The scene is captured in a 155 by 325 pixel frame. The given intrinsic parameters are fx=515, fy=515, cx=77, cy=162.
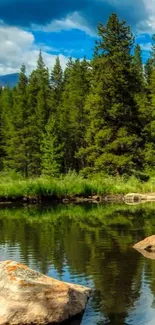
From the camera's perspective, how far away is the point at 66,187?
37375 millimetres

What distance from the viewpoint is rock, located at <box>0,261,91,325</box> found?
8727mm

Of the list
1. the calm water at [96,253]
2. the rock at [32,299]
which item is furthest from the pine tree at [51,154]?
the rock at [32,299]

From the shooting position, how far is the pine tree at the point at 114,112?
165 feet

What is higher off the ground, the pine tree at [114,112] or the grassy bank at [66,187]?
the pine tree at [114,112]

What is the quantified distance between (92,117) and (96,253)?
3693cm

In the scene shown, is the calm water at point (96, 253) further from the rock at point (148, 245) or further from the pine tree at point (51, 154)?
the pine tree at point (51, 154)

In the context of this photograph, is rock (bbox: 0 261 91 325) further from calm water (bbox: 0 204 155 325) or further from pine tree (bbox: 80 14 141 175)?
pine tree (bbox: 80 14 141 175)

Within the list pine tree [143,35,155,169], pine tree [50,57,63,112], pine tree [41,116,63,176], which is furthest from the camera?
pine tree [50,57,63,112]

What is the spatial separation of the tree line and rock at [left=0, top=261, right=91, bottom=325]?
131 ft

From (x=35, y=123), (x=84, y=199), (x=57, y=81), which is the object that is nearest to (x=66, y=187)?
(x=84, y=199)

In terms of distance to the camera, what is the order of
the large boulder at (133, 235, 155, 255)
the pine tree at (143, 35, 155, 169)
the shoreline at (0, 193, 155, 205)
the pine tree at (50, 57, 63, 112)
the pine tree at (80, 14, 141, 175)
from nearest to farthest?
1. the large boulder at (133, 235, 155, 255)
2. the shoreline at (0, 193, 155, 205)
3. the pine tree at (80, 14, 141, 175)
4. the pine tree at (143, 35, 155, 169)
5. the pine tree at (50, 57, 63, 112)

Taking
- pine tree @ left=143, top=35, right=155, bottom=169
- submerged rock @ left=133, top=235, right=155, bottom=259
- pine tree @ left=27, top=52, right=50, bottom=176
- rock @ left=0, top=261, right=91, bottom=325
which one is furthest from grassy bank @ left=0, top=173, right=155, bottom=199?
pine tree @ left=27, top=52, right=50, bottom=176

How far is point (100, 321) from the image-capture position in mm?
9273

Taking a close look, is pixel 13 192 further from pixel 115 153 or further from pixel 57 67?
pixel 57 67
